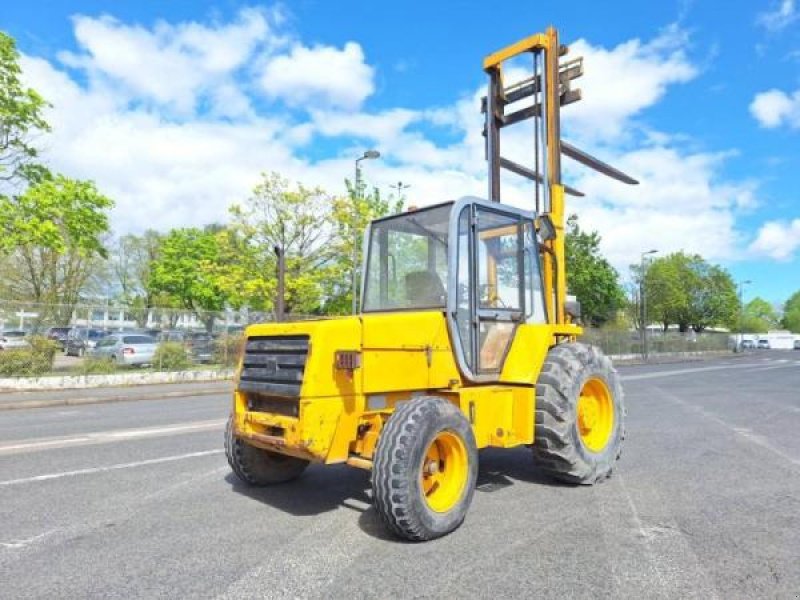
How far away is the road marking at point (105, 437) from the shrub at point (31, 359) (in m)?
9.50

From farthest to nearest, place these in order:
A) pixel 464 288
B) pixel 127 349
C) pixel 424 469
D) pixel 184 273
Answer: pixel 184 273, pixel 127 349, pixel 464 288, pixel 424 469

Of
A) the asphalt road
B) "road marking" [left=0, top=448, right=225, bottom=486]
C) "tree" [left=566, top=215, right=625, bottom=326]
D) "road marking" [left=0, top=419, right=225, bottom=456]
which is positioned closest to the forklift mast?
the asphalt road

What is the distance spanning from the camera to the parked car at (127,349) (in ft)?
64.1

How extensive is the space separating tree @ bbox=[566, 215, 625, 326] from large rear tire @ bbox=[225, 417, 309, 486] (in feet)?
136

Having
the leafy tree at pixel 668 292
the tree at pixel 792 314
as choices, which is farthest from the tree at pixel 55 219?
the tree at pixel 792 314

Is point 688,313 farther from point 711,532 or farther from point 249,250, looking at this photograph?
point 711,532

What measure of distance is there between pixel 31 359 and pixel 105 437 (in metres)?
10.3

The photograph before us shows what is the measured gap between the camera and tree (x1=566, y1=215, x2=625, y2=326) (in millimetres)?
46250

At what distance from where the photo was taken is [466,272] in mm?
5512

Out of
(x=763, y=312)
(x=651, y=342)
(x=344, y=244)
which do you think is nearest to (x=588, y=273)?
(x=651, y=342)

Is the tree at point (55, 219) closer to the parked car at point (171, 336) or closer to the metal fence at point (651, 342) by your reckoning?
the parked car at point (171, 336)

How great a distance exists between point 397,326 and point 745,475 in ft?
14.4

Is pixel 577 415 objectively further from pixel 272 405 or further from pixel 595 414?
pixel 272 405

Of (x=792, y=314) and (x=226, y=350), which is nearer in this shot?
(x=226, y=350)
